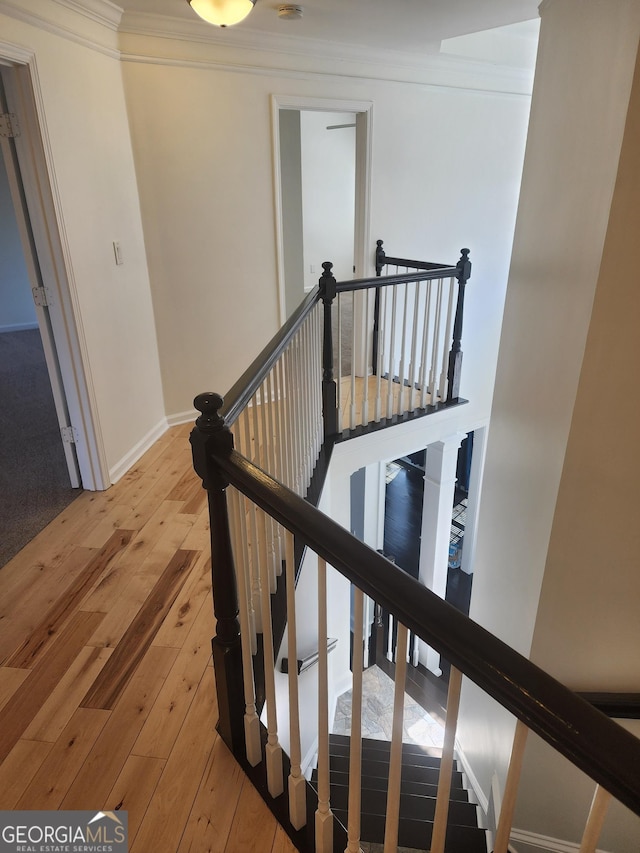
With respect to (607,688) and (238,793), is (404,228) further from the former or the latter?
(238,793)

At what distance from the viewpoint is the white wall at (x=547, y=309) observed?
194 centimetres

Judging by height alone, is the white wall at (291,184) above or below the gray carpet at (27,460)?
above

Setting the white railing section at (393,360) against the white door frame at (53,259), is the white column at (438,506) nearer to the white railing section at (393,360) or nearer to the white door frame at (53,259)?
the white railing section at (393,360)

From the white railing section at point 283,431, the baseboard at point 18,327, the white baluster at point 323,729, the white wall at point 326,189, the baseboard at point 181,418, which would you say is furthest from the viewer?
the white wall at point 326,189

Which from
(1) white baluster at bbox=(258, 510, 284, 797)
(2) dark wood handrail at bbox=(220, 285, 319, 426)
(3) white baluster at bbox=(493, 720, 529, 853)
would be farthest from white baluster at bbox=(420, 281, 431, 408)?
(3) white baluster at bbox=(493, 720, 529, 853)

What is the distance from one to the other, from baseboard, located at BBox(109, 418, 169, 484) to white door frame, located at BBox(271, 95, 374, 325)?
127 centimetres

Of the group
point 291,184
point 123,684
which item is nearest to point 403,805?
point 123,684

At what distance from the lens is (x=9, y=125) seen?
2568 millimetres

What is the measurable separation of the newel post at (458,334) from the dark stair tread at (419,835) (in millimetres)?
2888

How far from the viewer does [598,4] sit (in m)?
2.01

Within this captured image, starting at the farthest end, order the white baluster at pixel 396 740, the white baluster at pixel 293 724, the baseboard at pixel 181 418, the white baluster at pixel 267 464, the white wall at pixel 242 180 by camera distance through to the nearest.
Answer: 1. the baseboard at pixel 181 418
2. the white wall at pixel 242 180
3. the white baluster at pixel 267 464
4. the white baluster at pixel 293 724
5. the white baluster at pixel 396 740

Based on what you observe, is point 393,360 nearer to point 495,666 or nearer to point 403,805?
point 403,805

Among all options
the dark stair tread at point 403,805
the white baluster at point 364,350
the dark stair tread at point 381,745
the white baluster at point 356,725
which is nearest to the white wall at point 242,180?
the white baluster at point 364,350

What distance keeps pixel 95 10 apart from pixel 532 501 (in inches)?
134
